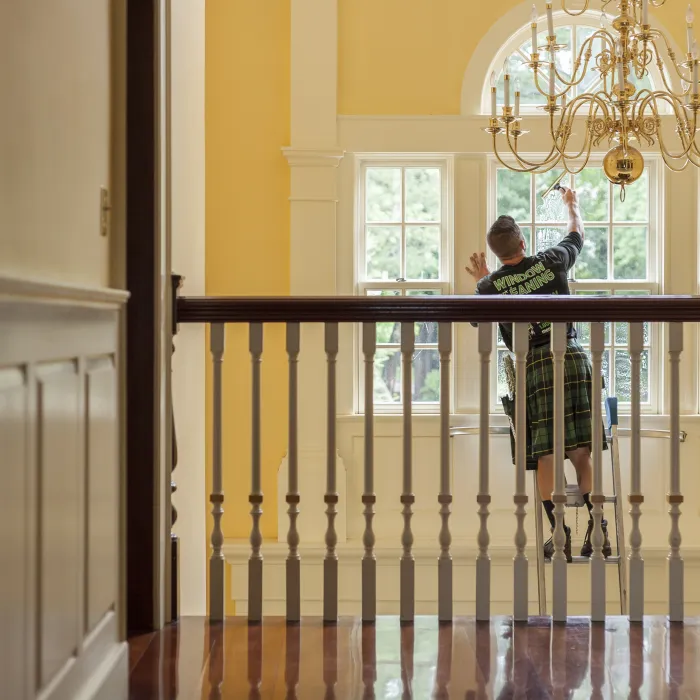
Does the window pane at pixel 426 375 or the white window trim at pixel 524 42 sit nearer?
the white window trim at pixel 524 42

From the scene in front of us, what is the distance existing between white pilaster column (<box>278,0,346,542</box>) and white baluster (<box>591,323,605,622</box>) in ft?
9.29

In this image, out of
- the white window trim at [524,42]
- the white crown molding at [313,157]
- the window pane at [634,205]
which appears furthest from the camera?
the window pane at [634,205]

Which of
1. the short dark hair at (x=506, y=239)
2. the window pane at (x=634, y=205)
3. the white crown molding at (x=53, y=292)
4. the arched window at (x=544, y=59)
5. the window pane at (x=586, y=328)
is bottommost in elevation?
A: the white crown molding at (x=53, y=292)

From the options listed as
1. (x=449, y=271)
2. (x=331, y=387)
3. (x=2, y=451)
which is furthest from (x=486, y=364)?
(x=449, y=271)

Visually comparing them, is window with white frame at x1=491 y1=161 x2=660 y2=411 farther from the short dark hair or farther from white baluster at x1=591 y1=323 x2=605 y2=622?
white baluster at x1=591 y1=323 x2=605 y2=622

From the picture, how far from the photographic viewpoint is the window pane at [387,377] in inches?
219

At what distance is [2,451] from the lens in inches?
53.8

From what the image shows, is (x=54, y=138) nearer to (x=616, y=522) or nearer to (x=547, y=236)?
(x=616, y=522)

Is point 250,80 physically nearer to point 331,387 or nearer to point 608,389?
point 608,389

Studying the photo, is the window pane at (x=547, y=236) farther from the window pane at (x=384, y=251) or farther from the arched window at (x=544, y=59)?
the window pane at (x=384, y=251)

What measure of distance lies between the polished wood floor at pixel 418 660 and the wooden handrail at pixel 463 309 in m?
0.86

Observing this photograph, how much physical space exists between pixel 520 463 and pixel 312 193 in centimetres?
312

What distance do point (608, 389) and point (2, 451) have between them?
4.68m

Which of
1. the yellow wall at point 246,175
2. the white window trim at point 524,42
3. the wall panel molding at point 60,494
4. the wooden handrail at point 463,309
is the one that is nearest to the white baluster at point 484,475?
the wooden handrail at point 463,309
